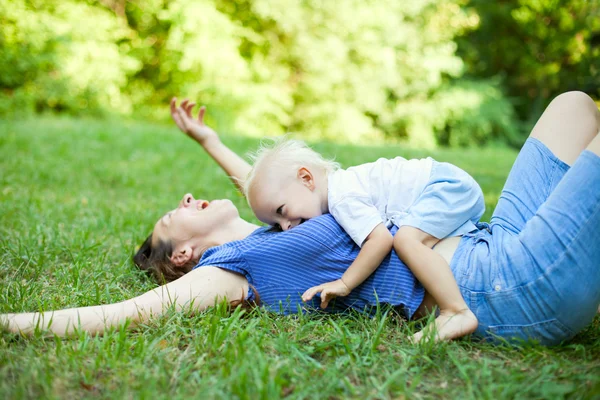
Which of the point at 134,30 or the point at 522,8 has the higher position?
the point at 522,8

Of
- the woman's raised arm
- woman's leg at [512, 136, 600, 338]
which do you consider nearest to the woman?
woman's leg at [512, 136, 600, 338]

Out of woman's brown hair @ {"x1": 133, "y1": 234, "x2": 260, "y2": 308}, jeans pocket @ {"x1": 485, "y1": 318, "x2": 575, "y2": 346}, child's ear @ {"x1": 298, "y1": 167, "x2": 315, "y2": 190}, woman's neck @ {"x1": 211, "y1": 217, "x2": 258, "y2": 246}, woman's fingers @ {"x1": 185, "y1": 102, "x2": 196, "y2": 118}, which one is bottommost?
woman's brown hair @ {"x1": 133, "y1": 234, "x2": 260, "y2": 308}

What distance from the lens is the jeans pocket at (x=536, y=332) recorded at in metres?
1.92

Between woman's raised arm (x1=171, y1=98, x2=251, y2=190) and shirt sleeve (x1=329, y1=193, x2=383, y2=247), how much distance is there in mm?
1119

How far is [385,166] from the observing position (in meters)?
2.36

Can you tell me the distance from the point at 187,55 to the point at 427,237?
580 inches

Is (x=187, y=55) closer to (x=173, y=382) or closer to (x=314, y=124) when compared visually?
(x=314, y=124)

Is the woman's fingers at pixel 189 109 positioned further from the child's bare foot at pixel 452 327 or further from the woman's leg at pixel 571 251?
the woman's leg at pixel 571 251

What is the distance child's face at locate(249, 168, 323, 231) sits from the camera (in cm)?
233

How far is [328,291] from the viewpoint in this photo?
2109 mm

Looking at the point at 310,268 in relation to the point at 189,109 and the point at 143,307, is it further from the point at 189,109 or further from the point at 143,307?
the point at 189,109

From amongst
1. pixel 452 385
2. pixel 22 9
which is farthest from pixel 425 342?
pixel 22 9

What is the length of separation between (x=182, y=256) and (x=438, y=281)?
4.24ft

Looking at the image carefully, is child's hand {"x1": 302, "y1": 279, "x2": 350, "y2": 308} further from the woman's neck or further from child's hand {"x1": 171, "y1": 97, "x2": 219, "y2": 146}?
child's hand {"x1": 171, "y1": 97, "x2": 219, "y2": 146}
